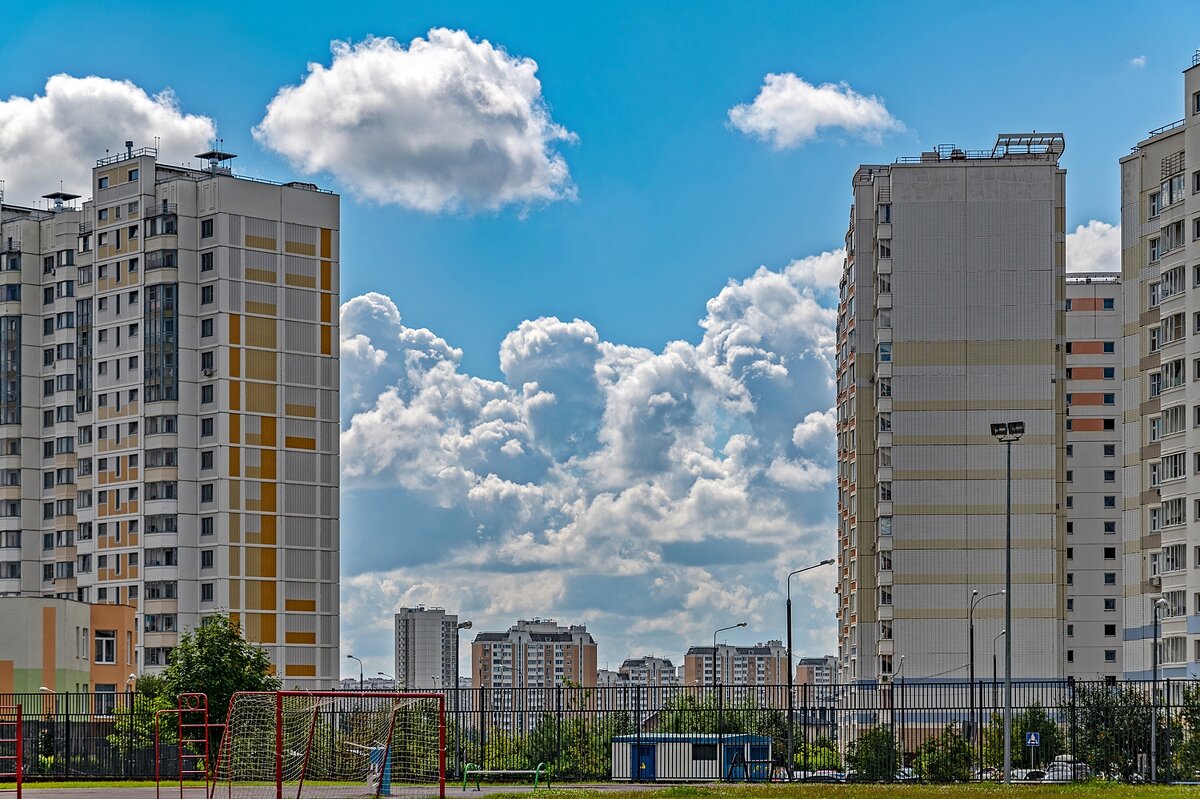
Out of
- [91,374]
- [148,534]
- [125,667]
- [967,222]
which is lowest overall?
[125,667]

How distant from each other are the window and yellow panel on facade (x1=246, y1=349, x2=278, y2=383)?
25216 mm

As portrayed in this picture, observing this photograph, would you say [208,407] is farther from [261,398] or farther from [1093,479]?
[1093,479]

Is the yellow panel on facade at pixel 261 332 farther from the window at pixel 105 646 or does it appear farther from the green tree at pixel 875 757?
the green tree at pixel 875 757

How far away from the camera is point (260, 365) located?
13150cm

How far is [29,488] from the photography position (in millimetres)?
144125

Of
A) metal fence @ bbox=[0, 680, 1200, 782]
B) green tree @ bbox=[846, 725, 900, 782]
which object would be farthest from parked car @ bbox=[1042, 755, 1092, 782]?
green tree @ bbox=[846, 725, 900, 782]

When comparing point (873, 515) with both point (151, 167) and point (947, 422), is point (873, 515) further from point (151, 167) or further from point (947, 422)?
point (151, 167)

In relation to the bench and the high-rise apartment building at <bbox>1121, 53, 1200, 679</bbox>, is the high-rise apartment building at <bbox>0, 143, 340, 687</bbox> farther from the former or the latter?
the bench

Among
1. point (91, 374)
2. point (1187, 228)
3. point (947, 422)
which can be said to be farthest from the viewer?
point (91, 374)

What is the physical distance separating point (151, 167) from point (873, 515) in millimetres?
61677

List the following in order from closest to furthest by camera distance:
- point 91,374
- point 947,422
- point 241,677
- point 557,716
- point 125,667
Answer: point 557,716 < point 241,677 < point 125,667 < point 947,422 < point 91,374

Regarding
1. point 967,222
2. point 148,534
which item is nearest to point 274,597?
point 148,534

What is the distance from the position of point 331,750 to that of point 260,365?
83025mm

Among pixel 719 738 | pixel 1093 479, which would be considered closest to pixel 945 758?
pixel 719 738
